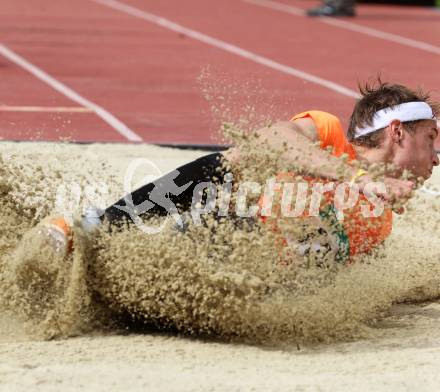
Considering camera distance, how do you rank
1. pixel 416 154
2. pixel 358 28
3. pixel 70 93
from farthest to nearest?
1. pixel 358 28
2. pixel 70 93
3. pixel 416 154

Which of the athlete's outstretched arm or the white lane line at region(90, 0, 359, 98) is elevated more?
the athlete's outstretched arm

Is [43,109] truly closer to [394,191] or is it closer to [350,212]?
[350,212]

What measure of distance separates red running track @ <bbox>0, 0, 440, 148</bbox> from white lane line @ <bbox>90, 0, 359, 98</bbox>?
2 cm

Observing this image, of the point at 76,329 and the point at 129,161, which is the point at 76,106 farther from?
the point at 76,329

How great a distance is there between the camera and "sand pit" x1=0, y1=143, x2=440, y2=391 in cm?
365

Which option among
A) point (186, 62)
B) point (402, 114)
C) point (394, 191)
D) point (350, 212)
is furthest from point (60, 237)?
point (186, 62)

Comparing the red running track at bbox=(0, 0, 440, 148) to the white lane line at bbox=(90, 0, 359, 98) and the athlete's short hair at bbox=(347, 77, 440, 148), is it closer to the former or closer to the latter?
the white lane line at bbox=(90, 0, 359, 98)

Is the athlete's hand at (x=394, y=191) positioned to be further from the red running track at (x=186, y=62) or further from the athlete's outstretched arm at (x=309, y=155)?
the red running track at (x=186, y=62)

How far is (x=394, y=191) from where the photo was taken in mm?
3938

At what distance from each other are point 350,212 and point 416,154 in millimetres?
392

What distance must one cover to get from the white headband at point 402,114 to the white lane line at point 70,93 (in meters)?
3.64

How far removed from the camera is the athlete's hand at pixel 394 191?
393 cm

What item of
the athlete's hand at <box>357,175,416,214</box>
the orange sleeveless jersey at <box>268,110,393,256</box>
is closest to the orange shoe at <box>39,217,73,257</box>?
the orange sleeveless jersey at <box>268,110,393,256</box>

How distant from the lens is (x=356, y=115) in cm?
→ 455
